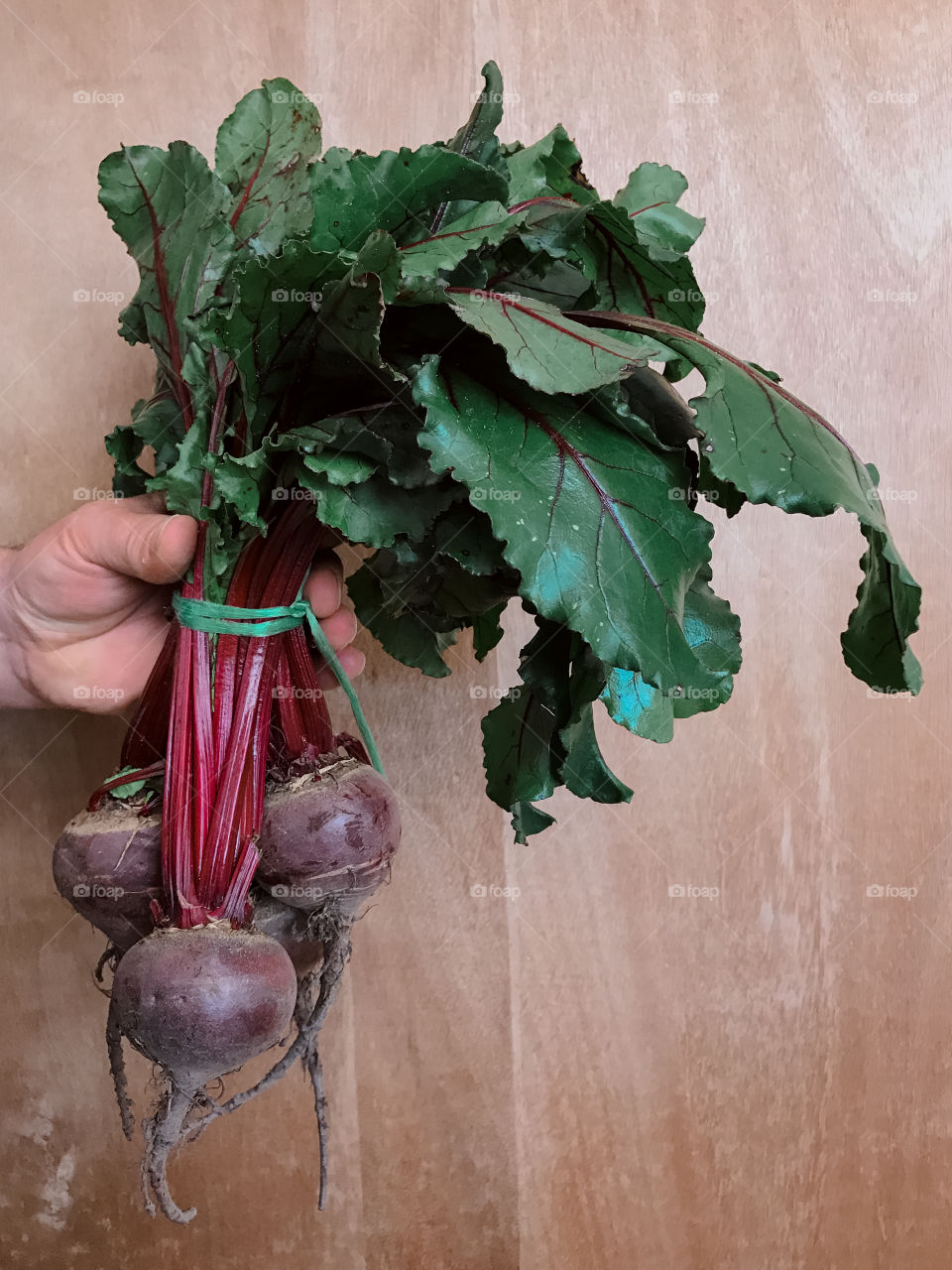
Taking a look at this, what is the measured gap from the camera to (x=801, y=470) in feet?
2.28

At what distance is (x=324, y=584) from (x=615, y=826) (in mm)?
568

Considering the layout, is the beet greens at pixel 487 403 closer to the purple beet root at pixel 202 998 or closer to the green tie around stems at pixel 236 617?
the green tie around stems at pixel 236 617

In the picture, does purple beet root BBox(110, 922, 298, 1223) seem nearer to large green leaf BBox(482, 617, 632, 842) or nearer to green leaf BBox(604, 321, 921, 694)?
large green leaf BBox(482, 617, 632, 842)

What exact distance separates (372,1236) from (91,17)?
1.54m

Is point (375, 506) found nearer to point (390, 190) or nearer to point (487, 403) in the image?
point (487, 403)

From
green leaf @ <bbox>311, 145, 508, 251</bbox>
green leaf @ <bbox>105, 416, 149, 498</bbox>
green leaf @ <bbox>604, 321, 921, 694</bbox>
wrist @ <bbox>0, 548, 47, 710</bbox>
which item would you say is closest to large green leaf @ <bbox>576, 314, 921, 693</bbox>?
green leaf @ <bbox>604, 321, 921, 694</bbox>

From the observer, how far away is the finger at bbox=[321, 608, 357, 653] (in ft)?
3.41

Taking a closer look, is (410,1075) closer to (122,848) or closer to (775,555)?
(122,848)

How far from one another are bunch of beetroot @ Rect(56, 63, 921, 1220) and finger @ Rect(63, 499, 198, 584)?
0.02 metres

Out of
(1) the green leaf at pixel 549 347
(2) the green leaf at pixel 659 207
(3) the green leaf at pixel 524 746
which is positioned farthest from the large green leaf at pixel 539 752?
(2) the green leaf at pixel 659 207

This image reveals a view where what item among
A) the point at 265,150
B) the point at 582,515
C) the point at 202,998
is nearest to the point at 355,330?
the point at 582,515

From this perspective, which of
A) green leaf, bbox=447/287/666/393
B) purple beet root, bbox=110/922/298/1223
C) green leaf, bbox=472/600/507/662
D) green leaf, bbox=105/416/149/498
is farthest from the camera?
green leaf, bbox=472/600/507/662

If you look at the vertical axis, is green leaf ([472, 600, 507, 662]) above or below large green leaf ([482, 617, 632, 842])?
above

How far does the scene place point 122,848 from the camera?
0.86 metres
